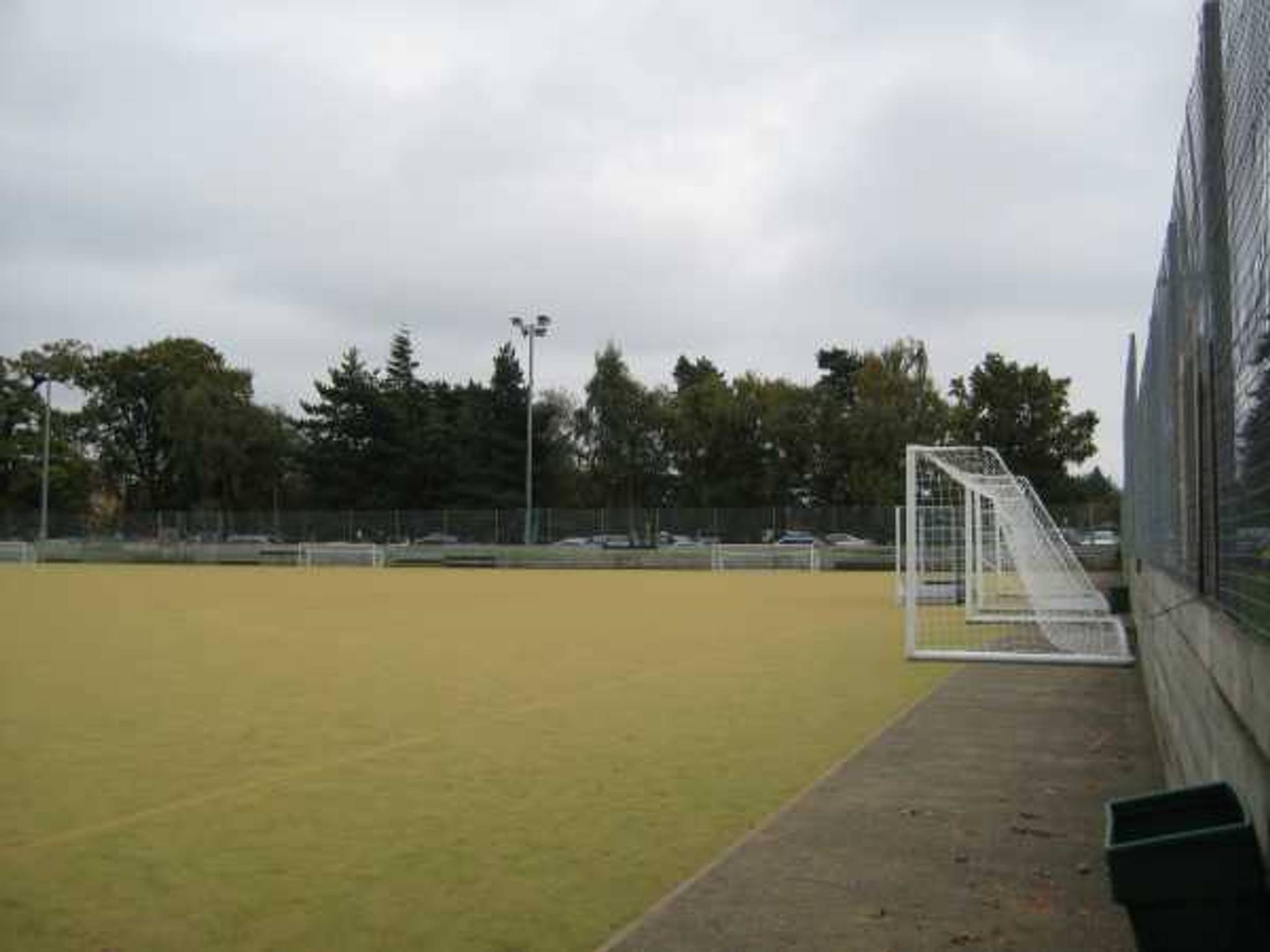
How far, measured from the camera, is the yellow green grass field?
4.39 m

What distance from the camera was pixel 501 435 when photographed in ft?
230

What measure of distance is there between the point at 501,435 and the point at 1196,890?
68.3 m

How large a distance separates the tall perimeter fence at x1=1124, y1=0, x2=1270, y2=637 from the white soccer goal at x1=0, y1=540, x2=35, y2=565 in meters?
54.1

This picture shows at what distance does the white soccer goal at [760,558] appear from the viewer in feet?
142

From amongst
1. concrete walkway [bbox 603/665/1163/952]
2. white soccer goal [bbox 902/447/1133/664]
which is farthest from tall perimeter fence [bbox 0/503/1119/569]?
concrete walkway [bbox 603/665/1163/952]

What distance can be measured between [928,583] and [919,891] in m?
17.8

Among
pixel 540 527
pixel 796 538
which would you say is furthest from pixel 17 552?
pixel 796 538

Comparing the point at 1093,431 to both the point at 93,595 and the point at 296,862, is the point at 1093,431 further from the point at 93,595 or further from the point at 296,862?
the point at 296,862

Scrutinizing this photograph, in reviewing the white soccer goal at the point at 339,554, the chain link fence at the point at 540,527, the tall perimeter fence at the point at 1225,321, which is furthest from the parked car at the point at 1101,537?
the tall perimeter fence at the point at 1225,321

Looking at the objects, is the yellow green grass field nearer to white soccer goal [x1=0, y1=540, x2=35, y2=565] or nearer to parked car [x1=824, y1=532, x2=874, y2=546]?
parked car [x1=824, y1=532, x2=874, y2=546]

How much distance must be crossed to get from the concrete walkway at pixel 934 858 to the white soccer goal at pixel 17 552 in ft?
171

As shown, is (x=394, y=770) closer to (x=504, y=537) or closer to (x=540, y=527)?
(x=540, y=527)

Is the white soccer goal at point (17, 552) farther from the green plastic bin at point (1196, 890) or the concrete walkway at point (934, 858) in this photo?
the green plastic bin at point (1196, 890)

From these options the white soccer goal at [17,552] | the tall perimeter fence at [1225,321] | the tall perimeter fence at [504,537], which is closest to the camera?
the tall perimeter fence at [1225,321]
